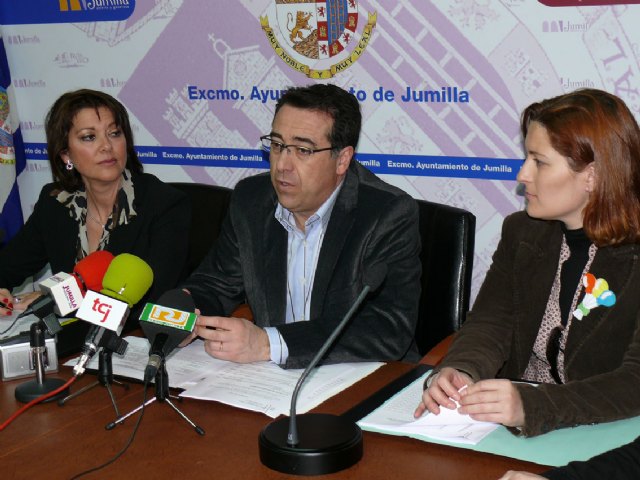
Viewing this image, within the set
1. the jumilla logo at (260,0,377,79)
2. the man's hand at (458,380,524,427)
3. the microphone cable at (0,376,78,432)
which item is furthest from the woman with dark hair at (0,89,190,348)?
the man's hand at (458,380,524,427)

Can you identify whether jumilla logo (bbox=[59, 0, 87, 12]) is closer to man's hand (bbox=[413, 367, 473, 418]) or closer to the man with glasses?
the man with glasses

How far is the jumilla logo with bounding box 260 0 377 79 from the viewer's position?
368cm

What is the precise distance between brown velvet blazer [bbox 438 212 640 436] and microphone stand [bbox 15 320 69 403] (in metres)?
0.99

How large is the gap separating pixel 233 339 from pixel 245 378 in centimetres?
14

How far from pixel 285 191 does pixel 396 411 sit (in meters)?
0.95

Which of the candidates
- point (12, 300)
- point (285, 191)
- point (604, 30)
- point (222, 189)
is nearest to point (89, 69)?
point (222, 189)

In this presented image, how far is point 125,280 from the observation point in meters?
2.01

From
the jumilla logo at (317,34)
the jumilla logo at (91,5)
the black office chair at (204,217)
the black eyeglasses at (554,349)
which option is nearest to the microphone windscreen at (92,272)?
the black office chair at (204,217)

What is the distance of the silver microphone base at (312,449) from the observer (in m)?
1.69

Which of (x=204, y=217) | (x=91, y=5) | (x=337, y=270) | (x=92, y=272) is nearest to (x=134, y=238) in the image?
(x=204, y=217)

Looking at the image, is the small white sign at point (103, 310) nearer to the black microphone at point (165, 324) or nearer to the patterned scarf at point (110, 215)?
the black microphone at point (165, 324)

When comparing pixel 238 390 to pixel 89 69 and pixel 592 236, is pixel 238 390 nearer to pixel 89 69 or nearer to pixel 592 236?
pixel 592 236

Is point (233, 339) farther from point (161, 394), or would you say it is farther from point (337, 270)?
point (337, 270)

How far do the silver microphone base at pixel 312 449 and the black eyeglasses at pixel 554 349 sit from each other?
81 cm
